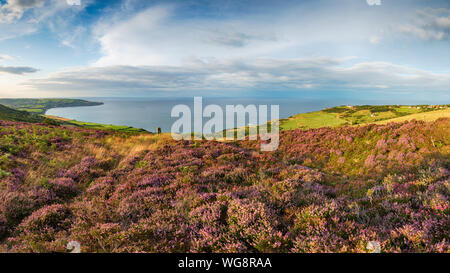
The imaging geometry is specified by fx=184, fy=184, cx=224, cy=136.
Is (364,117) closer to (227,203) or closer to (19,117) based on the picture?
(227,203)

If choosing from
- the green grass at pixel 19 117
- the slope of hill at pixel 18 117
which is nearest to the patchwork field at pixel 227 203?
the green grass at pixel 19 117

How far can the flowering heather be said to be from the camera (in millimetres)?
3715

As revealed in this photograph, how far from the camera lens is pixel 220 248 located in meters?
3.78

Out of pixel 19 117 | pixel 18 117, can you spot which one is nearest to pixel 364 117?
pixel 18 117

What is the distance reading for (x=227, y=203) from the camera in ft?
18.1

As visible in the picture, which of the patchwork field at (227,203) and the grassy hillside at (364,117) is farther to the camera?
the grassy hillside at (364,117)

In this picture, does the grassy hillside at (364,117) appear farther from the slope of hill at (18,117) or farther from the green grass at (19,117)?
the slope of hill at (18,117)

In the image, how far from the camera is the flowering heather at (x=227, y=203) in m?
3.71

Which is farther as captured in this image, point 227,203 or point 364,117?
point 364,117

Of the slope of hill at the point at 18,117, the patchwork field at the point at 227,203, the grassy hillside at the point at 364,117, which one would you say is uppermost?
the slope of hill at the point at 18,117

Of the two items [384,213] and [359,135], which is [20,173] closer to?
[384,213]

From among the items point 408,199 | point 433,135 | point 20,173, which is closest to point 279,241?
point 408,199
